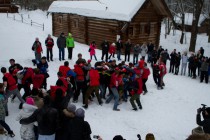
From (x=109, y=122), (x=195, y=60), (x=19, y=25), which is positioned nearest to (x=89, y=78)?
(x=109, y=122)

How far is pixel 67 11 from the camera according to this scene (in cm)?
2523

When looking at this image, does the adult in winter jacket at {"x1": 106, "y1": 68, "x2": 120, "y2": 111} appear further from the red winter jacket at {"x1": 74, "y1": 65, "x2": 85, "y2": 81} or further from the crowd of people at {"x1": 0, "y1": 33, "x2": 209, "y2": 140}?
the red winter jacket at {"x1": 74, "y1": 65, "x2": 85, "y2": 81}

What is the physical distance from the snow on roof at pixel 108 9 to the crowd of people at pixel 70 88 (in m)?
2.71

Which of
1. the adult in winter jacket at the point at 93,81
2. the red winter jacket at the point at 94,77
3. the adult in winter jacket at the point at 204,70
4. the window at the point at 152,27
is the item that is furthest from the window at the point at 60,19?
the red winter jacket at the point at 94,77

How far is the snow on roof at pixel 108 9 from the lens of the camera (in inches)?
760

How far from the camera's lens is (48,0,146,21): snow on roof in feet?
63.4

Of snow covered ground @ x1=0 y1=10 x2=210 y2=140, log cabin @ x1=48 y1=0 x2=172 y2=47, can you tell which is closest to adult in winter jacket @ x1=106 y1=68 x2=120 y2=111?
snow covered ground @ x1=0 y1=10 x2=210 y2=140

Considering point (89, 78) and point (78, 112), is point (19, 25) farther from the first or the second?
point (78, 112)

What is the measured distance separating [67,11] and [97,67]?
16.0 meters

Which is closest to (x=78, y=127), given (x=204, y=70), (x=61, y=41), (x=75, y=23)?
(x=61, y=41)

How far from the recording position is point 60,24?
27.6 meters

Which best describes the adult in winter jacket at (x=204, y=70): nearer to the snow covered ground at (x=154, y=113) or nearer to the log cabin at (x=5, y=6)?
the snow covered ground at (x=154, y=113)

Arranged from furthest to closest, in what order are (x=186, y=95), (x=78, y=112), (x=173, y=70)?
(x=173, y=70) < (x=186, y=95) < (x=78, y=112)

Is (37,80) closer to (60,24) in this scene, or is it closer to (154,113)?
(154,113)
